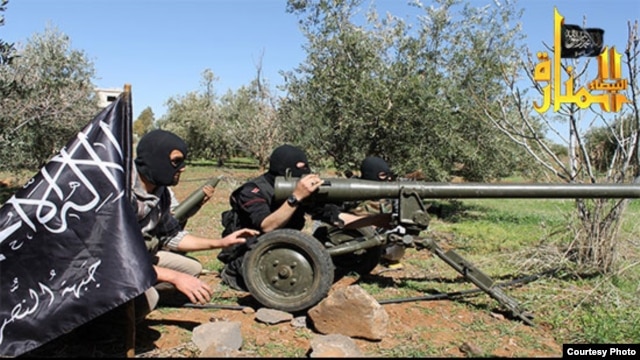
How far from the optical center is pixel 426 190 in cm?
452

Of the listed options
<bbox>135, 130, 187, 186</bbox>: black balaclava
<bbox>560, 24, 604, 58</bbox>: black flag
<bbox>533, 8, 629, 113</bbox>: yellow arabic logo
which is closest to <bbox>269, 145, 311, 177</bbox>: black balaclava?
<bbox>135, 130, 187, 186</bbox>: black balaclava

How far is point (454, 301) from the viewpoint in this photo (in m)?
4.90

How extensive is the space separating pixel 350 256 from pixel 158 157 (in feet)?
8.60

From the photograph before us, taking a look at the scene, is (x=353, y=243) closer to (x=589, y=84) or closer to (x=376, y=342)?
(x=376, y=342)

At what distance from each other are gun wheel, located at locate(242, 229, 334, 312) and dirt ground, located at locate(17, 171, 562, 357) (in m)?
0.22

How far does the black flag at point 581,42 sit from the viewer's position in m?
6.82

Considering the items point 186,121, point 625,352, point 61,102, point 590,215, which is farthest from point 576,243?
point 186,121

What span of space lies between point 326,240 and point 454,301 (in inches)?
57.4

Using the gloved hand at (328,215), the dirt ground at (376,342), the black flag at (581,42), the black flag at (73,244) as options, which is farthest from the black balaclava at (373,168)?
the black flag at (73,244)

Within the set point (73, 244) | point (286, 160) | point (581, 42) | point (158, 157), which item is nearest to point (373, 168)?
point (286, 160)

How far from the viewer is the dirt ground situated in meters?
3.66

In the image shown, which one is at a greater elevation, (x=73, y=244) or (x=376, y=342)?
(x=73, y=244)

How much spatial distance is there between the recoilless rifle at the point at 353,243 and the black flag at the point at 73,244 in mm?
1373

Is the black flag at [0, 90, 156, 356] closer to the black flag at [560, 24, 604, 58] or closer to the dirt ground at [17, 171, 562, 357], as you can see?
the dirt ground at [17, 171, 562, 357]
